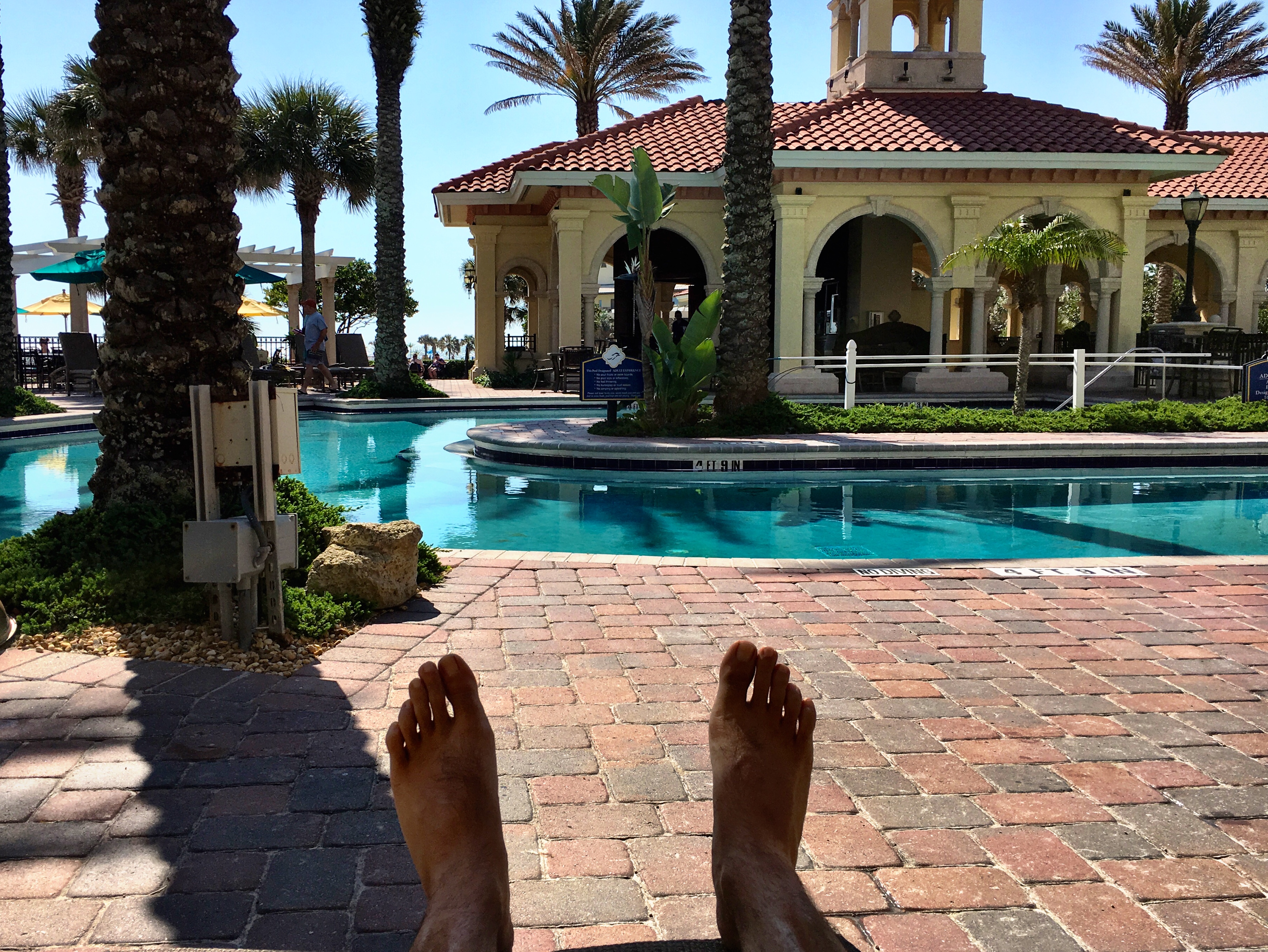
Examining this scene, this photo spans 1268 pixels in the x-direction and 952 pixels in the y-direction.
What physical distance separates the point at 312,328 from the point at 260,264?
27.6ft

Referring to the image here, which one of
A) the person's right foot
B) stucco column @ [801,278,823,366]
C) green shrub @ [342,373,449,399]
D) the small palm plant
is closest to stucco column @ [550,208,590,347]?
green shrub @ [342,373,449,399]

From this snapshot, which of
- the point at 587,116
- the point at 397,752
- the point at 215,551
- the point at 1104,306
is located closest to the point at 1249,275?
the point at 1104,306

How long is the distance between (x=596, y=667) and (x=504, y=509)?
18.1ft

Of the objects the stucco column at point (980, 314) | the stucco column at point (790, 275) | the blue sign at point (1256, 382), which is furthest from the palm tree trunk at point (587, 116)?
the blue sign at point (1256, 382)

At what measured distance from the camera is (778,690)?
8.29ft

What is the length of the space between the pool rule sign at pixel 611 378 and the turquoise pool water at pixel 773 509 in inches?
66.0

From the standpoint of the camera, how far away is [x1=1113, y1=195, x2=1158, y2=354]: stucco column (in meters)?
19.1

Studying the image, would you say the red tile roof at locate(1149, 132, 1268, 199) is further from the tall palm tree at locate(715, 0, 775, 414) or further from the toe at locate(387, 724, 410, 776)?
the toe at locate(387, 724, 410, 776)

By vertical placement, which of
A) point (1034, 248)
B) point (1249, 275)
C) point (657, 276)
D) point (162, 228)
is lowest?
point (162, 228)

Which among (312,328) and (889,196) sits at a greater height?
(889,196)

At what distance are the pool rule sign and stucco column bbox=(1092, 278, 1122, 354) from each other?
34.9ft

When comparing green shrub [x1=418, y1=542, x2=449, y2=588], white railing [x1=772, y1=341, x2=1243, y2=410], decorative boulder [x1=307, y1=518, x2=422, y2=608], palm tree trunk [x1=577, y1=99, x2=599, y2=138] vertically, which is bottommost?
green shrub [x1=418, y1=542, x2=449, y2=588]

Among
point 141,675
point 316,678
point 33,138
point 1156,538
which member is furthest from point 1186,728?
point 33,138

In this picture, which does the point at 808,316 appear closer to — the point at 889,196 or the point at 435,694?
the point at 889,196
